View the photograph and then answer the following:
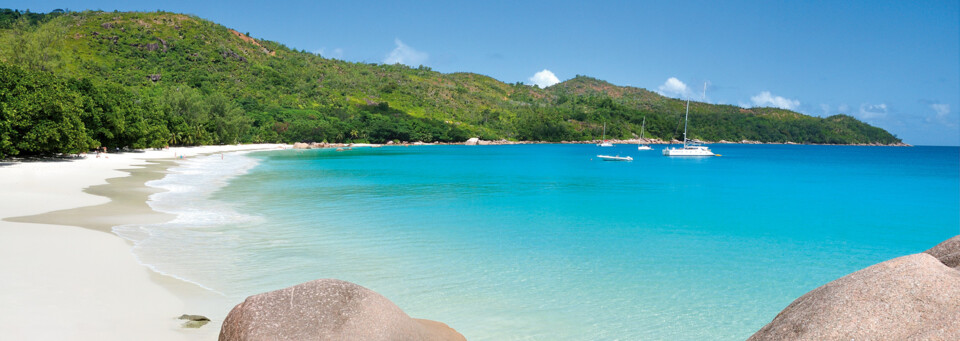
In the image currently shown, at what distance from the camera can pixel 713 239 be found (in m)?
19.9

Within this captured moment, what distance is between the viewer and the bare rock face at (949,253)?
14.2ft

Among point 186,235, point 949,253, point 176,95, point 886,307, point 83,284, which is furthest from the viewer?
point 176,95

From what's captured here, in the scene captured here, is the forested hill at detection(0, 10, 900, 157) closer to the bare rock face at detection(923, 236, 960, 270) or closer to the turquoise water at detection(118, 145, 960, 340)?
the turquoise water at detection(118, 145, 960, 340)

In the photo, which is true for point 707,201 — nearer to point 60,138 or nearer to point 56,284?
point 56,284

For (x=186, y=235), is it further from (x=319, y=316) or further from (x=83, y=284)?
(x=319, y=316)

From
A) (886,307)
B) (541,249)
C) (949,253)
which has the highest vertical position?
(949,253)

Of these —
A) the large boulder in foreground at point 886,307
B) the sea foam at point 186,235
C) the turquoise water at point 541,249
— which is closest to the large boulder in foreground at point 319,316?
the large boulder in foreground at point 886,307

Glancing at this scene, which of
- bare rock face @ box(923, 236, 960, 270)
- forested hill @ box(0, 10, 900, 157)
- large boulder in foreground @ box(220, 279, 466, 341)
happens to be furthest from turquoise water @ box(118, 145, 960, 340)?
forested hill @ box(0, 10, 900, 157)

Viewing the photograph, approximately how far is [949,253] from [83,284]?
13064 mm

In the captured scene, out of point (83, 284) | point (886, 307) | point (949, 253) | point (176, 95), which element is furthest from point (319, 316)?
point (176, 95)

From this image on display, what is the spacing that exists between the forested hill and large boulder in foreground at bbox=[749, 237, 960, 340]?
143 ft

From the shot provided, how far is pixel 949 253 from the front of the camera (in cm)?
455

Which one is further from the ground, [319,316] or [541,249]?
[319,316]

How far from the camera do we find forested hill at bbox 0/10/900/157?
126 feet
